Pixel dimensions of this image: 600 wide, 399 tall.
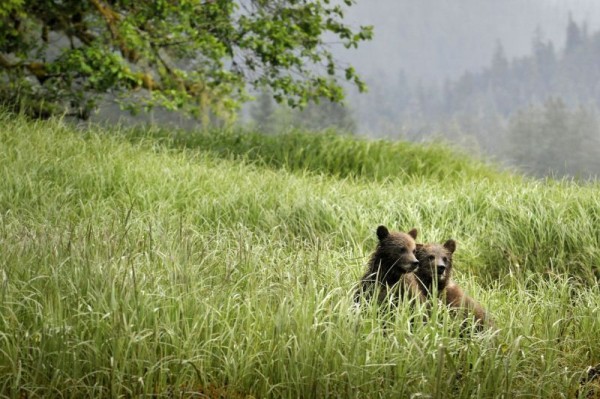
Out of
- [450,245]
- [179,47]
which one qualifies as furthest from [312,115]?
[450,245]

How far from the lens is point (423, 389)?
397cm

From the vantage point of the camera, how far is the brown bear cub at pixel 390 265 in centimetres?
460

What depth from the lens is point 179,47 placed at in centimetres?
1498

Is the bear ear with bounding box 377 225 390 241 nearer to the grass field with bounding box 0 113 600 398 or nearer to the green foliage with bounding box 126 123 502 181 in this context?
the grass field with bounding box 0 113 600 398

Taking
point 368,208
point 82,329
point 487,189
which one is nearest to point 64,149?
point 368,208

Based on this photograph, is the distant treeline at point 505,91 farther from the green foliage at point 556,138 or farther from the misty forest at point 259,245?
the misty forest at point 259,245

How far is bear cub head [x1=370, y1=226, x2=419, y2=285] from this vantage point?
4598 millimetres

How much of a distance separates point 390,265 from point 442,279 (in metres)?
0.37

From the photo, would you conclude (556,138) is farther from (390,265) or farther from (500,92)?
(500,92)

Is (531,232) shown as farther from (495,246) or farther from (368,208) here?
(368,208)

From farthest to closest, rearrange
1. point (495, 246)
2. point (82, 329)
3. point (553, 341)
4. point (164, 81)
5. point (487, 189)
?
point (164, 81) < point (487, 189) < point (495, 246) < point (553, 341) < point (82, 329)

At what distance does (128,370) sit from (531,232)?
17.7ft

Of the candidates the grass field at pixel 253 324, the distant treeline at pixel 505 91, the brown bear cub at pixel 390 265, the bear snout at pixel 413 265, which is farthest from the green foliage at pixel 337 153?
the distant treeline at pixel 505 91

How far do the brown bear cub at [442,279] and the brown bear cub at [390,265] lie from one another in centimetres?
11
